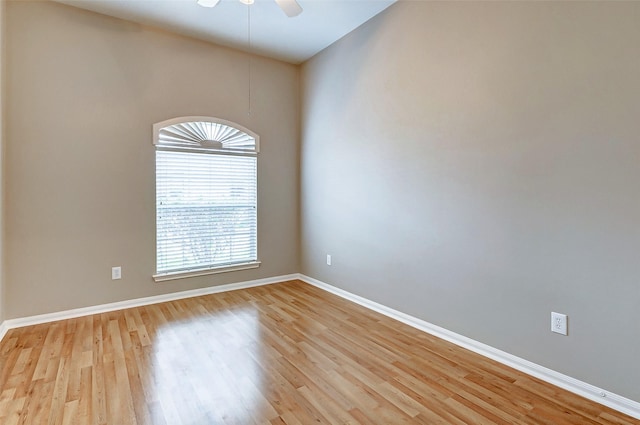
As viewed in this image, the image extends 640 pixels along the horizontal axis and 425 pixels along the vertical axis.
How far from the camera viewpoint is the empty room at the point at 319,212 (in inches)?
73.1

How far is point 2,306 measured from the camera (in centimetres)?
284

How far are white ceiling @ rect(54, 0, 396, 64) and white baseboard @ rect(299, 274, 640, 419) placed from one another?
9.91 feet

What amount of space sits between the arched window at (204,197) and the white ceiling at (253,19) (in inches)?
38.7

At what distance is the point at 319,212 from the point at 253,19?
2.32 m

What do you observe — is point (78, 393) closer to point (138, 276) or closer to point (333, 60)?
point (138, 276)

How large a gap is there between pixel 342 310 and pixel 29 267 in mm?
3022

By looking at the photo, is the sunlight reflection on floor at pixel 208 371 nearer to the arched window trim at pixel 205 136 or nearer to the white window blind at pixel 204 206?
the white window blind at pixel 204 206

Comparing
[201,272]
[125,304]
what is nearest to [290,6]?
[201,272]

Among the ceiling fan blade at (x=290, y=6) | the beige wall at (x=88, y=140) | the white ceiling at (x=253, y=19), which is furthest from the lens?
the white ceiling at (x=253, y=19)

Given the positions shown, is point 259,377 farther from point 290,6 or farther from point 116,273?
point 290,6

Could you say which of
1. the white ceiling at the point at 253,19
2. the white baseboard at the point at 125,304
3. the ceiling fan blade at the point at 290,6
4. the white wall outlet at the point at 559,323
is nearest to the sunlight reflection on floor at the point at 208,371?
the white baseboard at the point at 125,304

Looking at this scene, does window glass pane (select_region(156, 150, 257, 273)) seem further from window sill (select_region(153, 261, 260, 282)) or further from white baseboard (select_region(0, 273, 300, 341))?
white baseboard (select_region(0, 273, 300, 341))

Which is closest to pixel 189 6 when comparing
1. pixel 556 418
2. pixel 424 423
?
pixel 424 423

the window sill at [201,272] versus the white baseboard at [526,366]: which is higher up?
the window sill at [201,272]
